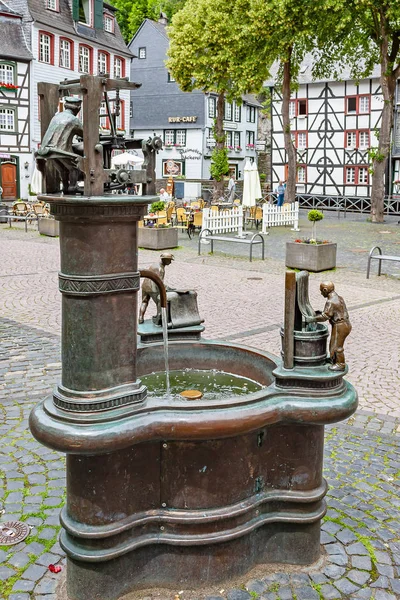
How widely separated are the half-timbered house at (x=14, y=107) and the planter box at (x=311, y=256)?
25.0 m

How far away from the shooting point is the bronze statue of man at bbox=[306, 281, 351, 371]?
392cm

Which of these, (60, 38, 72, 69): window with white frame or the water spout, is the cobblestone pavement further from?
(60, 38, 72, 69): window with white frame

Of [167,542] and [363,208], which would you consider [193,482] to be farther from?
[363,208]

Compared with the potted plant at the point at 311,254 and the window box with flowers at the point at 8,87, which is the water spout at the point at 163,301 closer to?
the potted plant at the point at 311,254

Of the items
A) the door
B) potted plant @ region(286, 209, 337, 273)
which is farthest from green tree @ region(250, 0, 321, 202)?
the door

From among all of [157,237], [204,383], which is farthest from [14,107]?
[204,383]

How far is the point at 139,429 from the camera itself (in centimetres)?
352

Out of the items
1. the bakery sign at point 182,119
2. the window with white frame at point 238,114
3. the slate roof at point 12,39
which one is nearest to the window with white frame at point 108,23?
the slate roof at point 12,39

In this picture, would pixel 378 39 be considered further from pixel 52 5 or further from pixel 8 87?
pixel 52 5

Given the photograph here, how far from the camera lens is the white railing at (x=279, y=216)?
2509 centimetres

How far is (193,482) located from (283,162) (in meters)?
43.8

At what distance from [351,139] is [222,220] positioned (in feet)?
80.9

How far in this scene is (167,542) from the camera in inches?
146

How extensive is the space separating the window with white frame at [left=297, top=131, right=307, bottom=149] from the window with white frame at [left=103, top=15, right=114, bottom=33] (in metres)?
14.0
